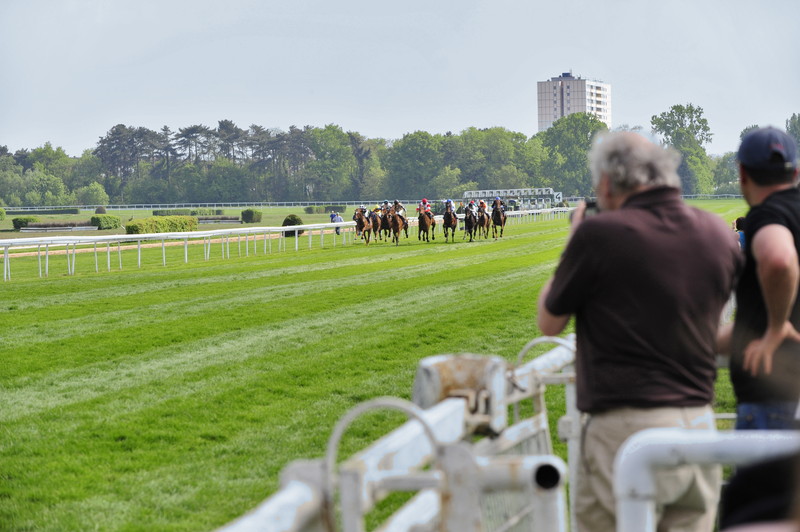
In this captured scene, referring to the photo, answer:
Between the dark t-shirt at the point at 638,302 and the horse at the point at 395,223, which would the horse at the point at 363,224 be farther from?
the dark t-shirt at the point at 638,302

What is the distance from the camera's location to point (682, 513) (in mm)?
2646

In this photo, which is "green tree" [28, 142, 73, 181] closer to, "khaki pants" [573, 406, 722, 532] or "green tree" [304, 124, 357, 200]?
"green tree" [304, 124, 357, 200]

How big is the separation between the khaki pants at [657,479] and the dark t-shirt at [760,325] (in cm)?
41

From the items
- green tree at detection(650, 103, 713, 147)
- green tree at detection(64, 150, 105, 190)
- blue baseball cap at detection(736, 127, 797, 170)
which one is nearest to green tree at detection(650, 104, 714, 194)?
green tree at detection(650, 103, 713, 147)

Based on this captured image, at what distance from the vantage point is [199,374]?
9266 mm

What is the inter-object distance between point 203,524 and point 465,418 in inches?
121

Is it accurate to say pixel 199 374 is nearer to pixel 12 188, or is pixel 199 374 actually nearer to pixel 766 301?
pixel 766 301

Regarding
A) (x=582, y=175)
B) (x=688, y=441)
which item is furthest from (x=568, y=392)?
(x=582, y=175)

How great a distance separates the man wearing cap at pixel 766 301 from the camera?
3016 mm

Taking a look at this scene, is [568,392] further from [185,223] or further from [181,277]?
[185,223]

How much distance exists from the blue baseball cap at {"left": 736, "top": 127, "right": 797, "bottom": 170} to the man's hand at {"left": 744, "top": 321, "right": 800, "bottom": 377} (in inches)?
17.4

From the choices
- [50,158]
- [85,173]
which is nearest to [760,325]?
[85,173]

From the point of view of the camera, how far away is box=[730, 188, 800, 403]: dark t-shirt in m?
3.09

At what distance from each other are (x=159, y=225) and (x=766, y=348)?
3778cm
